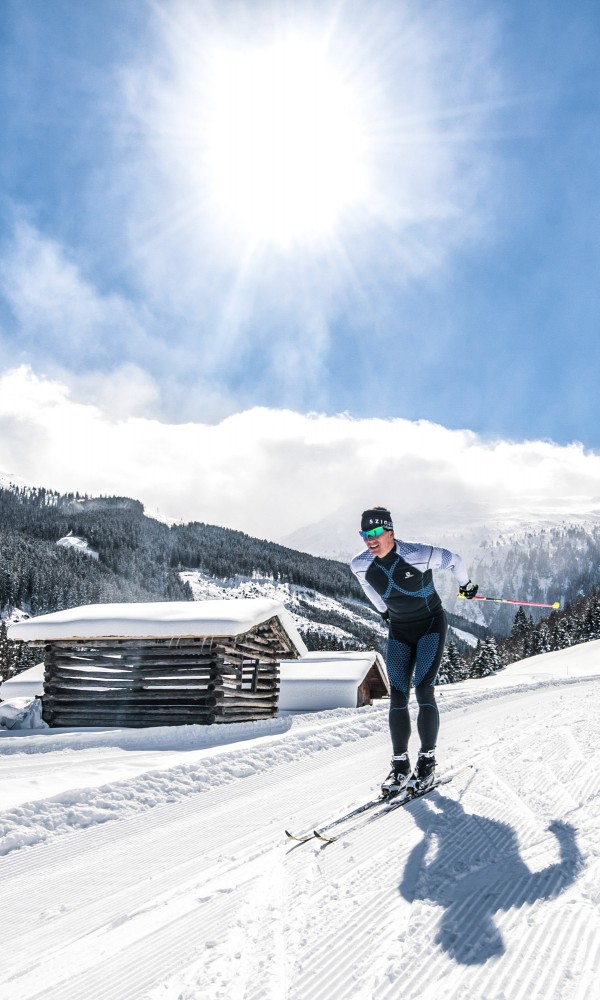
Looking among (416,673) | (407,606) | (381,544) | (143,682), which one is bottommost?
(143,682)

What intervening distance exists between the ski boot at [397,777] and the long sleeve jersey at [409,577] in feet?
3.81

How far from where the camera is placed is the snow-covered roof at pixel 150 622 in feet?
40.8

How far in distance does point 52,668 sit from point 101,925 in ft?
39.6

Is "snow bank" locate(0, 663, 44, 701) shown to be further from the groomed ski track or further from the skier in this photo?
the skier

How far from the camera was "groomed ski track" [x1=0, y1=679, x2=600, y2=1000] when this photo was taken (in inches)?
77.0

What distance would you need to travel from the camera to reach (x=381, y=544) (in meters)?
5.32

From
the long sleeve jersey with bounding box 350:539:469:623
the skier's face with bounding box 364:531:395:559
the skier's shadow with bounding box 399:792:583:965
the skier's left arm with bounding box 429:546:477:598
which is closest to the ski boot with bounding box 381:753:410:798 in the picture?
the skier's shadow with bounding box 399:792:583:965

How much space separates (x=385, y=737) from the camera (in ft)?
29.9

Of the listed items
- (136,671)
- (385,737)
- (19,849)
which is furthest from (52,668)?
(19,849)

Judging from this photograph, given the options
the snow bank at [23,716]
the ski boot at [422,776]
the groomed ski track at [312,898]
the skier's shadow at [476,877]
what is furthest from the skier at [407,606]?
the snow bank at [23,716]

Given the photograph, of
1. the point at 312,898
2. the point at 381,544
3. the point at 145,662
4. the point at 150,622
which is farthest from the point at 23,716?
the point at 312,898

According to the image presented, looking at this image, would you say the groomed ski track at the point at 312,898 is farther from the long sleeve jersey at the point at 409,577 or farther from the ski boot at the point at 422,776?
the long sleeve jersey at the point at 409,577

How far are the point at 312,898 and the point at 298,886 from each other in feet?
0.59

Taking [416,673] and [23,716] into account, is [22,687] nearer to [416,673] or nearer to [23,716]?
[23,716]
